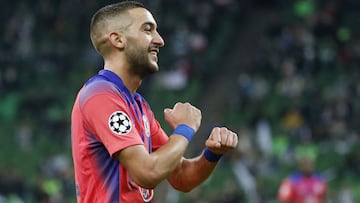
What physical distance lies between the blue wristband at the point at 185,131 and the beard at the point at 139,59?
0.31m

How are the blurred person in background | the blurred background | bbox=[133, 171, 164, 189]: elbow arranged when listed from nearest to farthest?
bbox=[133, 171, 164, 189]: elbow < the blurred person in background < the blurred background

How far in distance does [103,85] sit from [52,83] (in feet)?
52.8

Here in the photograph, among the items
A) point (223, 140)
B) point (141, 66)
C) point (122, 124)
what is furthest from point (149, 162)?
point (223, 140)

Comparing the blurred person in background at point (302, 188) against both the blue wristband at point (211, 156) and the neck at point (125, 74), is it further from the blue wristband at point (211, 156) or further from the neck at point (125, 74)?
the neck at point (125, 74)

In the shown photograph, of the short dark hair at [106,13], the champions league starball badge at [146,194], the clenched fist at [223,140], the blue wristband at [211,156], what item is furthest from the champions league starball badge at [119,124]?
the blue wristband at [211,156]

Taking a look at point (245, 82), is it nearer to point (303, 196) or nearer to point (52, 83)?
point (52, 83)

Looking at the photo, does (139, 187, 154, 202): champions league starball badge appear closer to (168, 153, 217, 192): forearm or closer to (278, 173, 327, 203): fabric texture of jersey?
(168, 153, 217, 192): forearm

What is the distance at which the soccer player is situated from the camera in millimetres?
4578

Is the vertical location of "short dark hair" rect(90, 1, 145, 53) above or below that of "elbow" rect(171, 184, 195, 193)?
above

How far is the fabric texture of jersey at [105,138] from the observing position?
182 inches

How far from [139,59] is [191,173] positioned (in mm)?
828

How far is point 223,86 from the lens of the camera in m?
20.2

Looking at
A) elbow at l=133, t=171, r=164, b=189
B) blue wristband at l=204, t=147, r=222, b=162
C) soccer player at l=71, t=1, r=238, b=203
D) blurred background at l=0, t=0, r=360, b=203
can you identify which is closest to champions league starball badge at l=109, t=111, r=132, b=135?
soccer player at l=71, t=1, r=238, b=203

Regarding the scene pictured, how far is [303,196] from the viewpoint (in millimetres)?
11734
